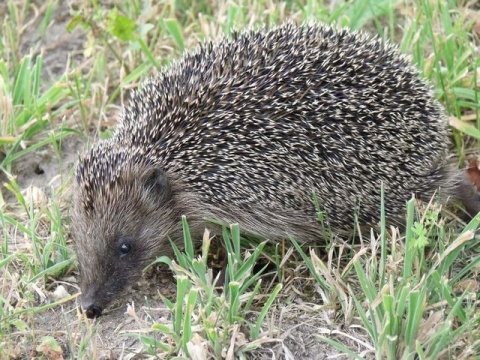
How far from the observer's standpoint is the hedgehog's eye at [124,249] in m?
4.62

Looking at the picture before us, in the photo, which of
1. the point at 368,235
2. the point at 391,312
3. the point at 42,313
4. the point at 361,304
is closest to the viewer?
the point at 391,312

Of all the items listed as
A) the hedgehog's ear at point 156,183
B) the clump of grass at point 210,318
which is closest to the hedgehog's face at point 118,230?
the hedgehog's ear at point 156,183

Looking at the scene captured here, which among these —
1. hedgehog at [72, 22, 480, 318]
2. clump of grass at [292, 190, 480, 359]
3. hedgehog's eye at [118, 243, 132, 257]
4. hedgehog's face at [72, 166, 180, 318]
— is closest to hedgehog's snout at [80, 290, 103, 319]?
hedgehog's face at [72, 166, 180, 318]

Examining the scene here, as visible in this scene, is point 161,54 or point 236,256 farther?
point 161,54

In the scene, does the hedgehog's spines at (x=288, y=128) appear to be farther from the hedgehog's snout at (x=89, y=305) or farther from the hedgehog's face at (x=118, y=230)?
the hedgehog's snout at (x=89, y=305)

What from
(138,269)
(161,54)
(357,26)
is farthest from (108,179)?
(357,26)

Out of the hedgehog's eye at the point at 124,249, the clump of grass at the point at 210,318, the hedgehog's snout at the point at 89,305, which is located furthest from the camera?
the hedgehog's eye at the point at 124,249

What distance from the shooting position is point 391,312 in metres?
3.69

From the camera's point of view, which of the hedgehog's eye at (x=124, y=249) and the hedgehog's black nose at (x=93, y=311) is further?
the hedgehog's eye at (x=124, y=249)

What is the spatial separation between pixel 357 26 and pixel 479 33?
0.92 meters

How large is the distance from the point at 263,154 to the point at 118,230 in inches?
37.0

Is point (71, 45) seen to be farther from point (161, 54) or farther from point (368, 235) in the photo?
point (368, 235)

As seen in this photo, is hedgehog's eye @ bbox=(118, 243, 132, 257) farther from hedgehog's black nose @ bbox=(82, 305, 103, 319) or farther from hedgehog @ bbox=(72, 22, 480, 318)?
hedgehog's black nose @ bbox=(82, 305, 103, 319)

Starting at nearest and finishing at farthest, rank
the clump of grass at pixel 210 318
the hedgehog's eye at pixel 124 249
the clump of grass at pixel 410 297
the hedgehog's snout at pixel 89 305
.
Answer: the clump of grass at pixel 410 297
the clump of grass at pixel 210 318
the hedgehog's snout at pixel 89 305
the hedgehog's eye at pixel 124 249
